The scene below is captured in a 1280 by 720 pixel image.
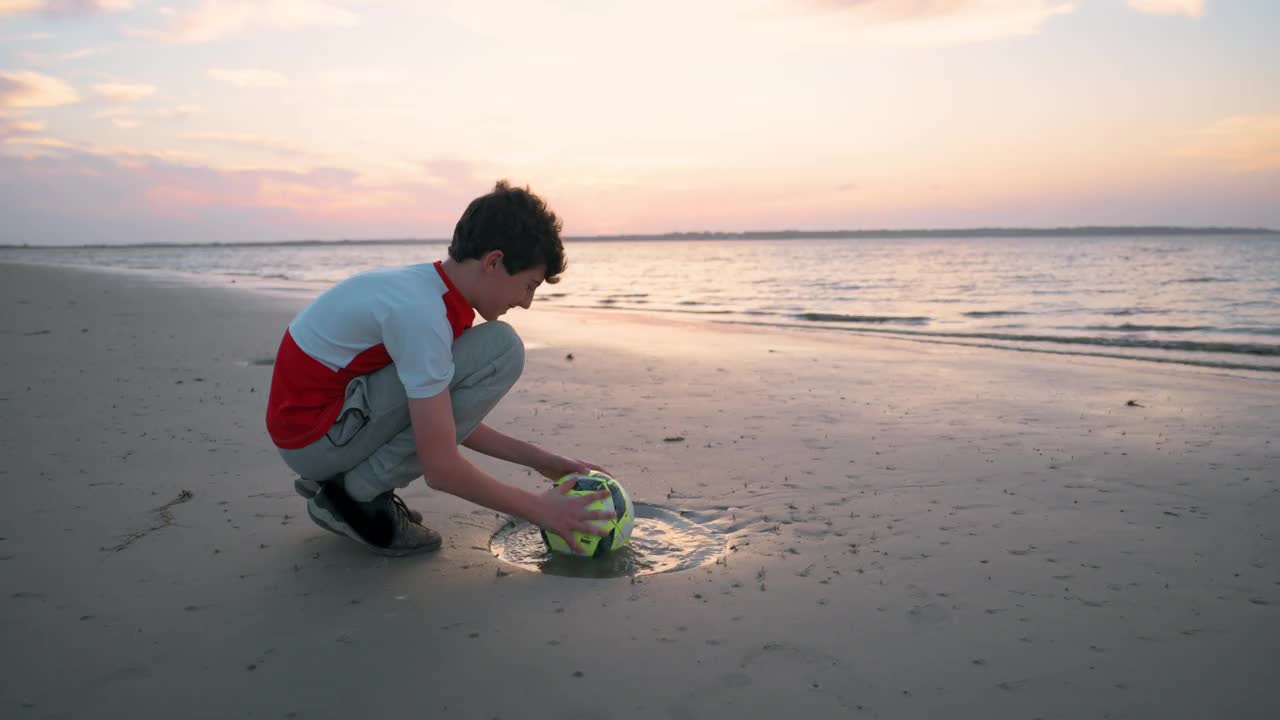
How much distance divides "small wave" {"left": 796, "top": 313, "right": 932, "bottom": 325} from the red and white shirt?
13.9m

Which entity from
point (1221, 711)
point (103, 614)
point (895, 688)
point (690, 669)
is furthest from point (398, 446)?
point (1221, 711)

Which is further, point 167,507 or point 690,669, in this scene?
point 167,507

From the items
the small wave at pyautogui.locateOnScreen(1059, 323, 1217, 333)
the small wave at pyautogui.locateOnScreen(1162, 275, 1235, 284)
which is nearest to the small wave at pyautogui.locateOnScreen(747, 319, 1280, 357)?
the small wave at pyautogui.locateOnScreen(1059, 323, 1217, 333)

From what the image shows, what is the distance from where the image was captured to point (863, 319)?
1645cm

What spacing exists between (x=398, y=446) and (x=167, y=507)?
56.4 inches

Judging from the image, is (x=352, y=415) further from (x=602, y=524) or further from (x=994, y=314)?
(x=994, y=314)

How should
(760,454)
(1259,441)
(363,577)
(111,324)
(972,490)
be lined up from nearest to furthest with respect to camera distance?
(363,577), (972,490), (760,454), (1259,441), (111,324)

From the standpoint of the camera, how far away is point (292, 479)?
4.15 metres

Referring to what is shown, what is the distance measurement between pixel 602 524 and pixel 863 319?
14.2 meters

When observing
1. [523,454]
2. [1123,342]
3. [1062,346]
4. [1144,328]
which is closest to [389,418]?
[523,454]

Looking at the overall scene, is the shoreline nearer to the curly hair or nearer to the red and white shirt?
the curly hair

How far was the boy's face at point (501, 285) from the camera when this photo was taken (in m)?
2.81

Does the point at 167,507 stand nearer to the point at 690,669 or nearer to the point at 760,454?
the point at 690,669

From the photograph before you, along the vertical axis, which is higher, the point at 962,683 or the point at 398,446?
the point at 398,446
